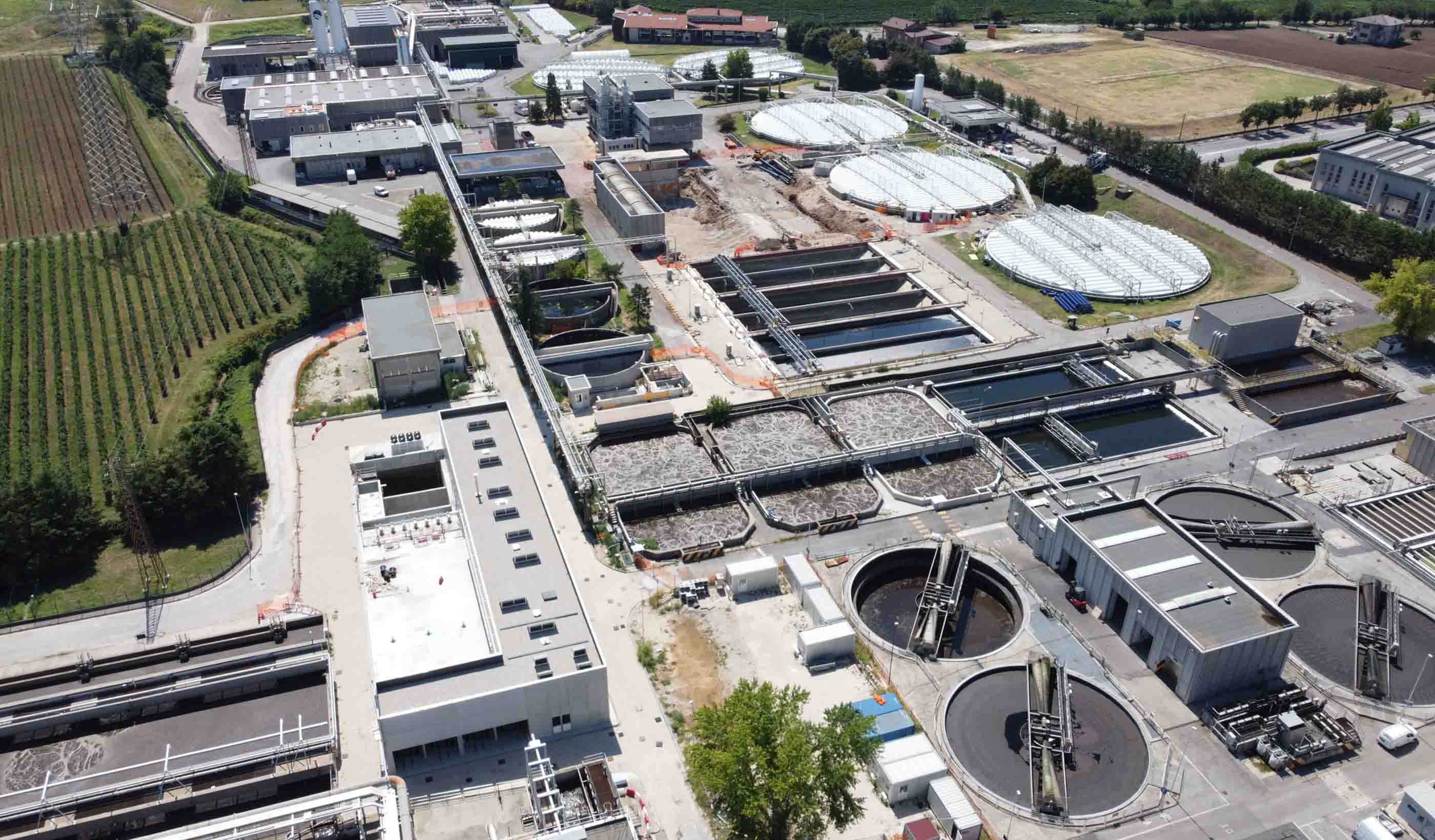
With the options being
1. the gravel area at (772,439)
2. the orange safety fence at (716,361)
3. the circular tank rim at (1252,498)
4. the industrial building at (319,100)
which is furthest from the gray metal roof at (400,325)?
the industrial building at (319,100)

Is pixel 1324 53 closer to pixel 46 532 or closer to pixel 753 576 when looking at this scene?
pixel 753 576

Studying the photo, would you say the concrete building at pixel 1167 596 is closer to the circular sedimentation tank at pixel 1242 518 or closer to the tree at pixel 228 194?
the circular sedimentation tank at pixel 1242 518

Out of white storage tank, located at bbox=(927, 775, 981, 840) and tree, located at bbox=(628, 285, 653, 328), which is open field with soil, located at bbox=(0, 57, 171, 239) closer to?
tree, located at bbox=(628, 285, 653, 328)

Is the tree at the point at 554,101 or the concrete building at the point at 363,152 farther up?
the tree at the point at 554,101

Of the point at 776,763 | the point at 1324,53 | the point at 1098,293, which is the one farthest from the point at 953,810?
the point at 1324,53

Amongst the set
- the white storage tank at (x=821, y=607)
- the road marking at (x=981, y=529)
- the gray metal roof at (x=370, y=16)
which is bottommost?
the road marking at (x=981, y=529)

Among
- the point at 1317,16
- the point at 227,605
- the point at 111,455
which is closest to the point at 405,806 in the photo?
the point at 227,605
